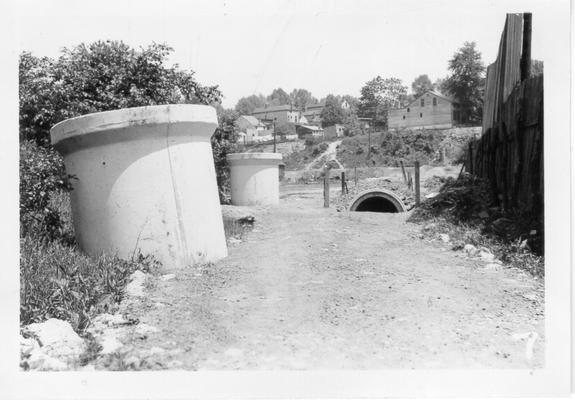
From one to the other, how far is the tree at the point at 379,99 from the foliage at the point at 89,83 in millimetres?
54093

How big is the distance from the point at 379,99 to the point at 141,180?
58778 millimetres

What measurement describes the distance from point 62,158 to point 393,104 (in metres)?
57.4

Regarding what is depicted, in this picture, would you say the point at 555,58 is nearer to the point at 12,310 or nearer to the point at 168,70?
the point at 12,310

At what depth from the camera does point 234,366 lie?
2828 millimetres

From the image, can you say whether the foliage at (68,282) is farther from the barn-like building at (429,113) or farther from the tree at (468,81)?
the barn-like building at (429,113)

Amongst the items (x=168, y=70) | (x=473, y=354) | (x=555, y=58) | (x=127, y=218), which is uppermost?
(x=168, y=70)

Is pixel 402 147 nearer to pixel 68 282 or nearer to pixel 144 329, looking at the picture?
pixel 68 282

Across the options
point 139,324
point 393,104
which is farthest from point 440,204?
point 393,104

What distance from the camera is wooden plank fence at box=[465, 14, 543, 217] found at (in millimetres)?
5922

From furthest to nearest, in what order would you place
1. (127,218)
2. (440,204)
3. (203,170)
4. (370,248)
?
(440,204) < (370,248) < (203,170) < (127,218)

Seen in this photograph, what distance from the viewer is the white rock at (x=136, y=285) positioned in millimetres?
3984

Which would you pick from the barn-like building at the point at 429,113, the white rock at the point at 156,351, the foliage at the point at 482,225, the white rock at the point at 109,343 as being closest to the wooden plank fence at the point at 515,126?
the foliage at the point at 482,225

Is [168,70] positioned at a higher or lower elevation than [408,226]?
higher

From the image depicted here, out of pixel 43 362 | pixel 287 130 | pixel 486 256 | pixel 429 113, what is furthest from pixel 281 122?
pixel 43 362
